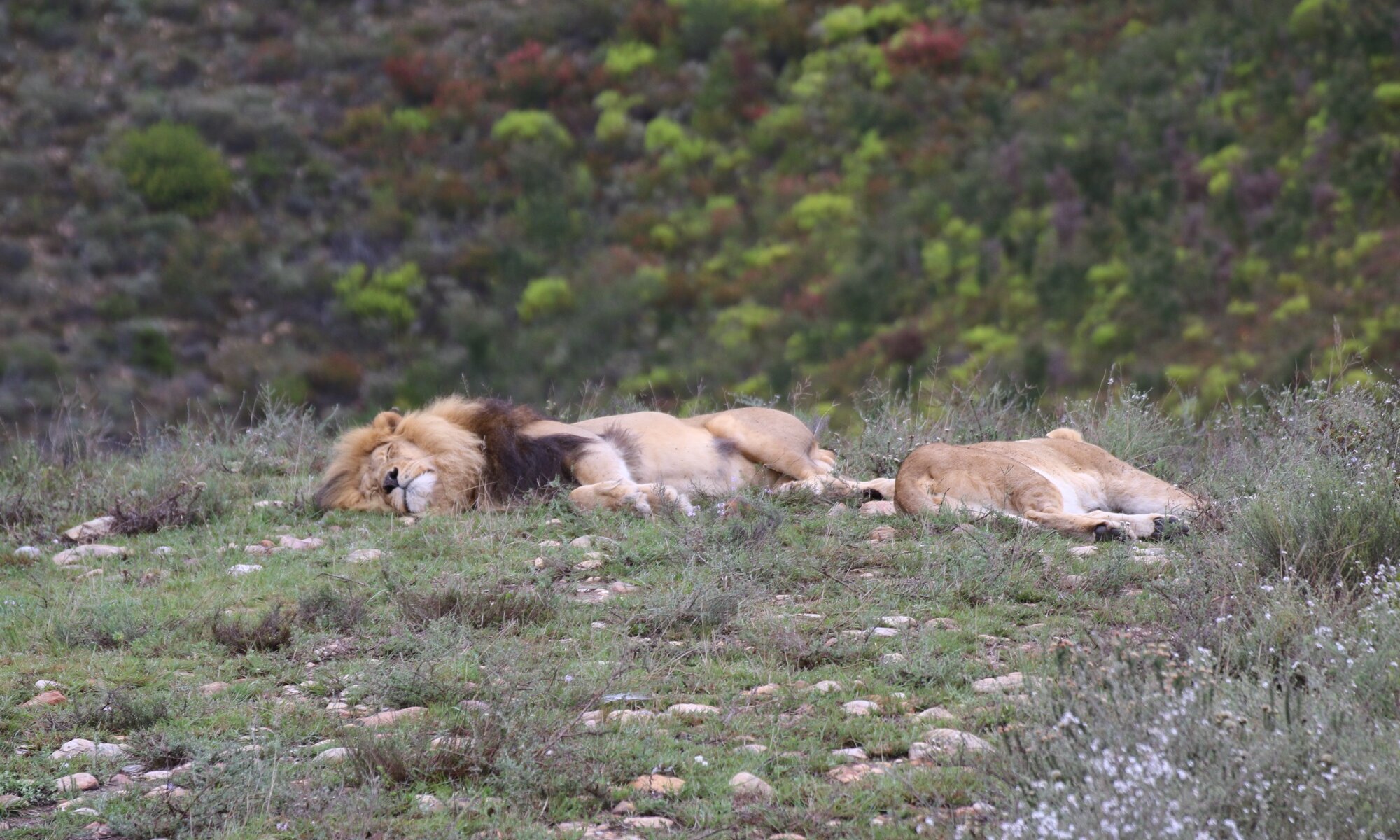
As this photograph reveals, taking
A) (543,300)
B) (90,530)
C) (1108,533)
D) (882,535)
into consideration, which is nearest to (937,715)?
(882,535)

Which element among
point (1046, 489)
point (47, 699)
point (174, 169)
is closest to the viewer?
point (47, 699)

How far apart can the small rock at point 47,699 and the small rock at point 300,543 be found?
94.6 inches

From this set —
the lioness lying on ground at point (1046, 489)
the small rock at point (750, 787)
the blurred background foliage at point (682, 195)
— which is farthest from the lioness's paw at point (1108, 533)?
the blurred background foliage at point (682, 195)

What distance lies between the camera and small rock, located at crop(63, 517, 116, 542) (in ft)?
25.5

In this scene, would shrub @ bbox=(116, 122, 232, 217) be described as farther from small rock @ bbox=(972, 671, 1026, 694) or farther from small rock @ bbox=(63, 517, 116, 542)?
small rock @ bbox=(972, 671, 1026, 694)

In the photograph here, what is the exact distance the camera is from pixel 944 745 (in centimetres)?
412

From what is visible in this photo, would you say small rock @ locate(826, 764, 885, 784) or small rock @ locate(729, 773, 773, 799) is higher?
small rock @ locate(729, 773, 773, 799)

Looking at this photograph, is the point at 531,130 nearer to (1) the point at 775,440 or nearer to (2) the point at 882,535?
(1) the point at 775,440

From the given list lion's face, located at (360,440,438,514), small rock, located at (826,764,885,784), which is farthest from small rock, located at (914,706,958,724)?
lion's face, located at (360,440,438,514)

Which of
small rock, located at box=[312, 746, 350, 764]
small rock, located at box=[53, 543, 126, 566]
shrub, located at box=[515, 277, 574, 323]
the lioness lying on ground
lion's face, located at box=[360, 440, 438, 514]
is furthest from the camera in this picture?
shrub, located at box=[515, 277, 574, 323]

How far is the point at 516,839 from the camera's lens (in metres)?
3.62

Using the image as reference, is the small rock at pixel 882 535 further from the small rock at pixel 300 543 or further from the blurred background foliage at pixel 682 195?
the blurred background foliage at pixel 682 195

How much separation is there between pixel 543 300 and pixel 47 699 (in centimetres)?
2506

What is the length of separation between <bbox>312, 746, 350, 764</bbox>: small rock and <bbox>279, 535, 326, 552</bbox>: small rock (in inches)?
125
